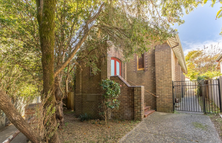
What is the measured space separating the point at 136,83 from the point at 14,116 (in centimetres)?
775

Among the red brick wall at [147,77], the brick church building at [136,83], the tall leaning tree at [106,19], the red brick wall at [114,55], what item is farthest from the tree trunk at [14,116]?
the red brick wall at [147,77]

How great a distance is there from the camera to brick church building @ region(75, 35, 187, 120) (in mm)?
6455

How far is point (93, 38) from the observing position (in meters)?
6.11

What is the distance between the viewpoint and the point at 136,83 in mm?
9055

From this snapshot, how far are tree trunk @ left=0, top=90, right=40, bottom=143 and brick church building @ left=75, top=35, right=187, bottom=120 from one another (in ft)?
14.6

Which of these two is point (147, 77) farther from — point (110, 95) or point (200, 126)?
point (200, 126)

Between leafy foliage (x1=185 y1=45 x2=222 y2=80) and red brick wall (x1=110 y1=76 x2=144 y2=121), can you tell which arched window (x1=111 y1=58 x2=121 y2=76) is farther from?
leafy foliage (x1=185 y1=45 x2=222 y2=80)

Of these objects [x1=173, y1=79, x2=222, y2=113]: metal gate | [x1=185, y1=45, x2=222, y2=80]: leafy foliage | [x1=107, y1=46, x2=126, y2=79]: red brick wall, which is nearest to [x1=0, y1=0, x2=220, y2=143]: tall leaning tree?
[x1=107, y1=46, x2=126, y2=79]: red brick wall

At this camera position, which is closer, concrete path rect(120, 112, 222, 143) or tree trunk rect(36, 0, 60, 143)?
tree trunk rect(36, 0, 60, 143)

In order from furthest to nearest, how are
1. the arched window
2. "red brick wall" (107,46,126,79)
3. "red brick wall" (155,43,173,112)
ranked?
1. the arched window
2. "red brick wall" (155,43,173,112)
3. "red brick wall" (107,46,126,79)

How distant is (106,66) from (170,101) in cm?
465

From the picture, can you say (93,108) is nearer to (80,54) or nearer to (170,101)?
(80,54)

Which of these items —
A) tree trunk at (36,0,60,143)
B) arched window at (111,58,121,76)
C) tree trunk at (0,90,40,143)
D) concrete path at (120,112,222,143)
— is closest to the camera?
tree trunk at (0,90,40,143)

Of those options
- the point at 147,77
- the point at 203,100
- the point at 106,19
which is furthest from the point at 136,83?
the point at 106,19
